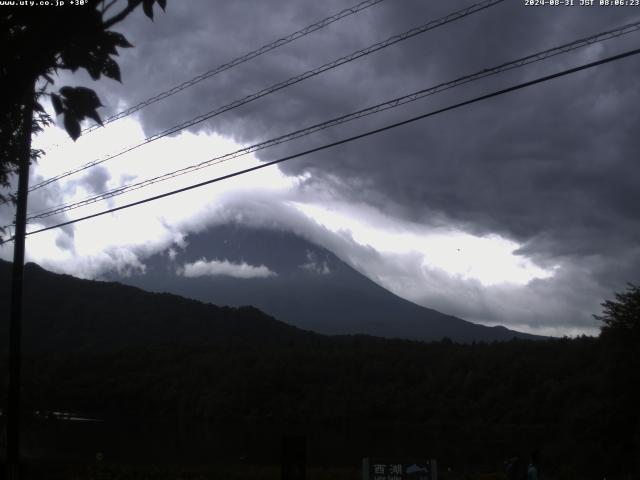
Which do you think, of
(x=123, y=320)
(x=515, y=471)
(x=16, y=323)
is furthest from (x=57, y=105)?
(x=123, y=320)

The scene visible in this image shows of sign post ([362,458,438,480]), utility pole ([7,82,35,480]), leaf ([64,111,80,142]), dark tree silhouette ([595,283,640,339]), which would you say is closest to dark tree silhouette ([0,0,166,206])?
leaf ([64,111,80,142])

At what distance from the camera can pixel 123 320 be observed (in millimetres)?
167125

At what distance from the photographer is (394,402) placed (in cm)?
10194

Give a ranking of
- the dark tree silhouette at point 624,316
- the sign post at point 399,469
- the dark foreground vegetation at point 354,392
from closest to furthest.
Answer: the sign post at point 399,469, the dark tree silhouette at point 624,316, the dark foreground vegetation at point 354,392

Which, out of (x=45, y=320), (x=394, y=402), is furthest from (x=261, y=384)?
(x=45, y=320)

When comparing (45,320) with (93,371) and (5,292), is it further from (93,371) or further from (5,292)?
(5,292)

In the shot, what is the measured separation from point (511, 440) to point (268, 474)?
56.3m

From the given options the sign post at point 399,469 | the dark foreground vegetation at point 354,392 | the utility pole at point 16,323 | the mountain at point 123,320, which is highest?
the mountain at point 123,320

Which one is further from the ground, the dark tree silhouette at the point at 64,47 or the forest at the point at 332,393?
the dark tree silhouette at the point at 64,47

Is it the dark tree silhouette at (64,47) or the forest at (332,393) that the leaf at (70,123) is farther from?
the forest at (332,393)

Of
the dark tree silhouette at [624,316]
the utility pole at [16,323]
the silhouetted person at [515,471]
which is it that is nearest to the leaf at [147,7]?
the utility pole at [16,323]

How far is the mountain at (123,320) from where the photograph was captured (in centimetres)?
14288

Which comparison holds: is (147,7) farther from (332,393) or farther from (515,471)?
(332,393)

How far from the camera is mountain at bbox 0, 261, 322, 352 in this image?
143 m
